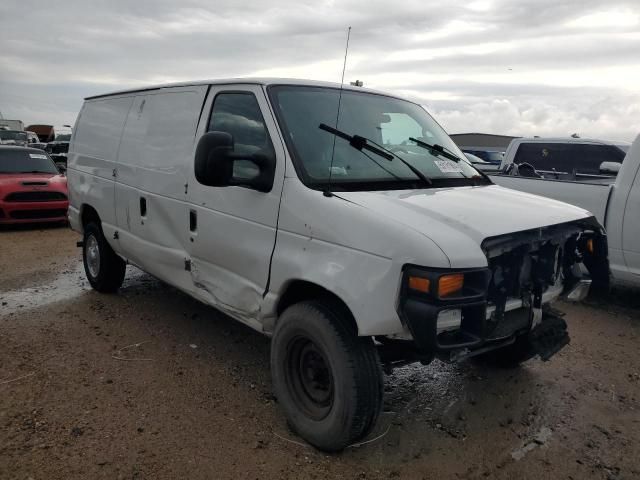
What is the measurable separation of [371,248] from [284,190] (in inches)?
30.1

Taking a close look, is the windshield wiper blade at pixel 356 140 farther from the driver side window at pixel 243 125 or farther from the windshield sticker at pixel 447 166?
the windshield sticker at pixel 447 166

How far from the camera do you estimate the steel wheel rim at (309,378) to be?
10.2 ft

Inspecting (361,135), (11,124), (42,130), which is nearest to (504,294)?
(361,135)

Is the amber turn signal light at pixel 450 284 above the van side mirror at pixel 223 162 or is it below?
below

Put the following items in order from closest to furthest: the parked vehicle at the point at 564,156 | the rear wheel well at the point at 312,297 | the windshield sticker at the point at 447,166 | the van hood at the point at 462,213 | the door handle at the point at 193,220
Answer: the van hood at the point at 462,213, the rear wheel well at the point at 312,297, the windshield sticker at the point at 447,166, the door handle at the point at 193,220, the parked vehicle at the point at 564,156

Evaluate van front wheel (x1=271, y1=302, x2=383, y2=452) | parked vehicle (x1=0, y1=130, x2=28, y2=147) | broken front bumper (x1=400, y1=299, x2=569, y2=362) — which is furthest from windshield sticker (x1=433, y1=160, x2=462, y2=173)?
parked vehicle (x1=0, y1=130, x2=28, y2=147)

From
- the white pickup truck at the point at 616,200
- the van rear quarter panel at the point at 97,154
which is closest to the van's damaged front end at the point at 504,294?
the white pickup truck at the point at 616,200

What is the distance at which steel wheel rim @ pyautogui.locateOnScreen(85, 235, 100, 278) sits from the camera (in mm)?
5910

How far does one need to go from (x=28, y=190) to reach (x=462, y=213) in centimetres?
928

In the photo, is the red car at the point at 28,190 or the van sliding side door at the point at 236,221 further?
the red car at the point at 28,190

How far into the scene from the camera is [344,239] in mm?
2836

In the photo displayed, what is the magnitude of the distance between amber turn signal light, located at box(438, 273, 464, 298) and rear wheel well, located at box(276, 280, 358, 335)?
0.52 m

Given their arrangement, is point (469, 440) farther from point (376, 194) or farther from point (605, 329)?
point (605, 329)

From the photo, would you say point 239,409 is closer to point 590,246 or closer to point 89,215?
point 590,246
